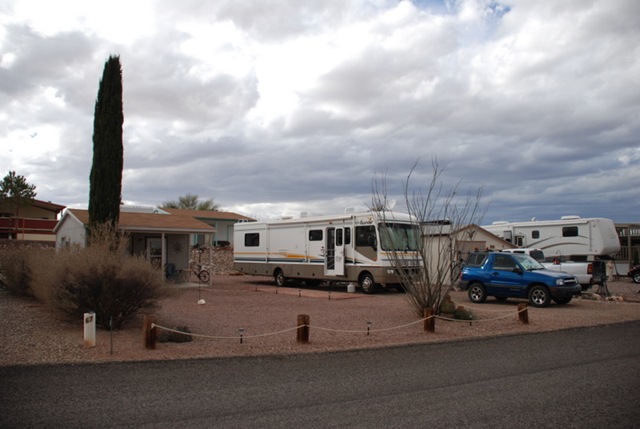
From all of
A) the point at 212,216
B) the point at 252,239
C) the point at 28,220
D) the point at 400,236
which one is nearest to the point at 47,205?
the point at 28,220

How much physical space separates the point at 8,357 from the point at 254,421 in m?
4.86

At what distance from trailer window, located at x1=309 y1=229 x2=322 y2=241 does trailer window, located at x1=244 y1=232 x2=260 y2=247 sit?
3.58m

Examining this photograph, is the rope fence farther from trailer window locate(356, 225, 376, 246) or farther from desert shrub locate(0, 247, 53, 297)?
desert shrub locate(0, 247, 53, 297)

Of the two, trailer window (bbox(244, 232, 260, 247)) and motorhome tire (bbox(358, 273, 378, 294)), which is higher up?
trailer window (bbox(244, 232, 260, 247))

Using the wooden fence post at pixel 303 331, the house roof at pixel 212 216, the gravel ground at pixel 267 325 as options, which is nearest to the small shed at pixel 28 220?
the house roof at pixel 212 216

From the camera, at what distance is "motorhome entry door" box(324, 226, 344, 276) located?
66.0ft

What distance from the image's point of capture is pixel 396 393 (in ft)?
21.7

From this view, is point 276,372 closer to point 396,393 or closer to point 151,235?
point 396,393

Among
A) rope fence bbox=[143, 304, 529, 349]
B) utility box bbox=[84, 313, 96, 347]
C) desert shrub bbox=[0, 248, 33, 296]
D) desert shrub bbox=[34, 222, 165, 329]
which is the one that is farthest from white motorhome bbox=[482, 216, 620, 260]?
utility box bbox=[84, 313, 96, 347]

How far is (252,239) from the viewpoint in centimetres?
2464

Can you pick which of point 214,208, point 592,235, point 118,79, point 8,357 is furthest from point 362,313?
point 214,208

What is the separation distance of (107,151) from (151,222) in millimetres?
4050

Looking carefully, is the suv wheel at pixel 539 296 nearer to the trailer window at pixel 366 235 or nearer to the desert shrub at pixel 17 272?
the trailer window at pixel 366 235

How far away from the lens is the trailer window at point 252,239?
2430 centimetres
